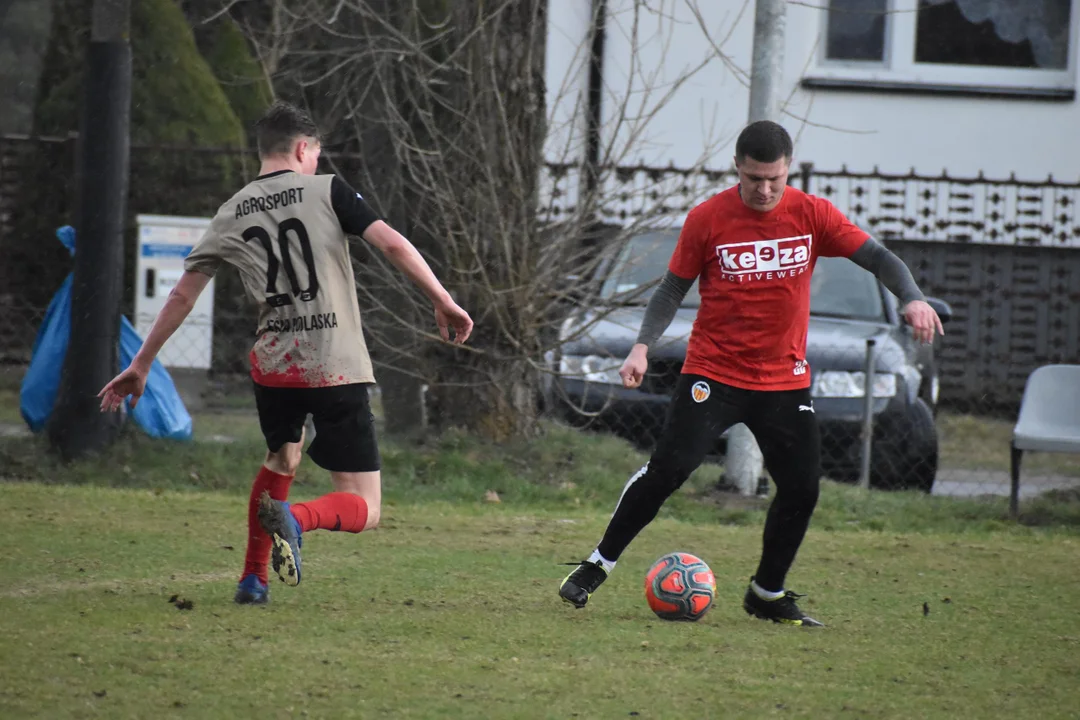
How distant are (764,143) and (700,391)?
94 cm

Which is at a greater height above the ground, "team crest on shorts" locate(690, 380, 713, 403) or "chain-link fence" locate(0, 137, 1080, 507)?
"chain-link fence" locate(0, 137, 1080, 507)

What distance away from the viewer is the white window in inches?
688

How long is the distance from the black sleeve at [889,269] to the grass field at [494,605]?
126 centimetres

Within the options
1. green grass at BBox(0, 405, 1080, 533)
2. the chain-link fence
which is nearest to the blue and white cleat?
green grass at BBox(0, 405, 1080, 533)

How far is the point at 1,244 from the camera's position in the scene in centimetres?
1534

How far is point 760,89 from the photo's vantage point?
9500 millimetres

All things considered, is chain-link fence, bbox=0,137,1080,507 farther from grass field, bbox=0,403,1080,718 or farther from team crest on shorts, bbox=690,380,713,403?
team crest on shorts, bbox=690,380,713,403

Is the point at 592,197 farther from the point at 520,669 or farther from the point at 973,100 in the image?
the point at 973,100

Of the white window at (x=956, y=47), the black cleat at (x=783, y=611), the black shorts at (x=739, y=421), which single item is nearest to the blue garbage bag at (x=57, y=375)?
the black shorts at (x=739, y=421)

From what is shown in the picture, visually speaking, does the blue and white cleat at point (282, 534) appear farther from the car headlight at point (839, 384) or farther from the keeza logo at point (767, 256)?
the car headlight at point (839, 384)

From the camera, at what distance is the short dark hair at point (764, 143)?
211 inches

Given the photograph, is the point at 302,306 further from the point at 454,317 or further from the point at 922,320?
the point at 922,320

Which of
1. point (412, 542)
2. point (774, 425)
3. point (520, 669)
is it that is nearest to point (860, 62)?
point (412, 542)

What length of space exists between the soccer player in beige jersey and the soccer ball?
1148mm
